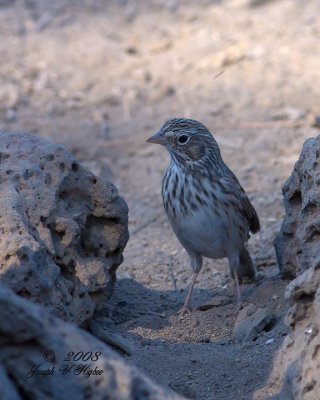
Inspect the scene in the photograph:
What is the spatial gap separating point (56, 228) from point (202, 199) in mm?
1400

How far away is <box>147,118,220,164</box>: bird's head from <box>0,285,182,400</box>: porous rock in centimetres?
320

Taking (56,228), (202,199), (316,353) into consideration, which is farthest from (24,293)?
(202,199)

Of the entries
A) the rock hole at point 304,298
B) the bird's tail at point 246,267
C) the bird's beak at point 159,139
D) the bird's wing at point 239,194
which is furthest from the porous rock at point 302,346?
the bird's tail at point 246,267

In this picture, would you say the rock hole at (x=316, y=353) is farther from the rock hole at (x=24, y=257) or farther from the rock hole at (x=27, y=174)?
the rock hole at (x=27, y=174)

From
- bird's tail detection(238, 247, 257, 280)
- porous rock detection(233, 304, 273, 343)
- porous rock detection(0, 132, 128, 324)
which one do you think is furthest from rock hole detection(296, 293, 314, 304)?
bird's tail detection(238, 247, 257, 280)

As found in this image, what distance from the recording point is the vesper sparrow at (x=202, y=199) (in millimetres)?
6887

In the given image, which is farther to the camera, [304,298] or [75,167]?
[75,167]

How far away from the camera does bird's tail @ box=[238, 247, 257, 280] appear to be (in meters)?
7.47

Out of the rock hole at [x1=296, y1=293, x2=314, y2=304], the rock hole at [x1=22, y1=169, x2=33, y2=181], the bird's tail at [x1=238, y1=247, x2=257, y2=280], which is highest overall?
the rock hole at [x1=22, y1=169, x2=33, y2=181]

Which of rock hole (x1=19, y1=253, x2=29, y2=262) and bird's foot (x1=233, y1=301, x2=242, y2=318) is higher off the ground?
rock hole (x1=19, y1=253, x2=29, y2=262)

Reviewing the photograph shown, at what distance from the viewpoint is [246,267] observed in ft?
24.7

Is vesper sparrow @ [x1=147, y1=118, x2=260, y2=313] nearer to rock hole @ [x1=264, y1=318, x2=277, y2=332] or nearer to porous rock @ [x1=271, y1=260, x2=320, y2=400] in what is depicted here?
rock hole @ [x1=264, y1=318, x2=277, y2=332]

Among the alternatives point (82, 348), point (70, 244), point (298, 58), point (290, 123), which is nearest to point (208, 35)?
point (298, 58)

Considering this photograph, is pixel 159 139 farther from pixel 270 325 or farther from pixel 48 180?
pixel 270 325
